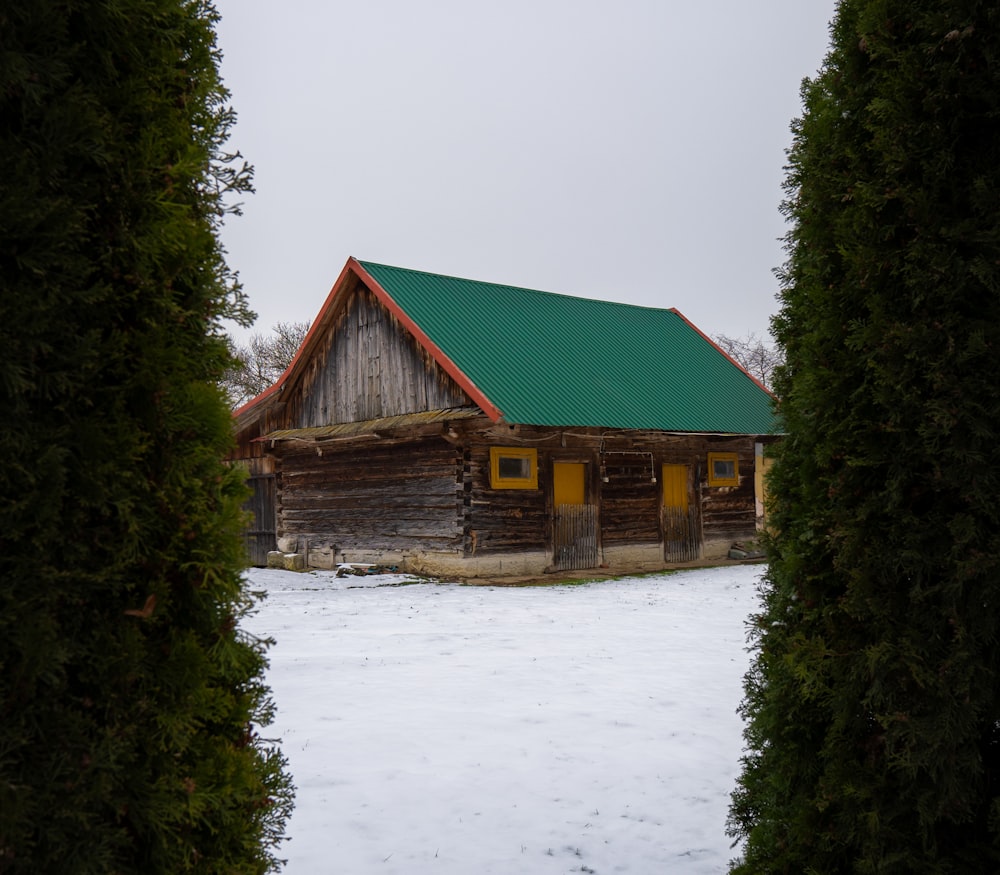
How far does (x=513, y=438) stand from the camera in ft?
60.8

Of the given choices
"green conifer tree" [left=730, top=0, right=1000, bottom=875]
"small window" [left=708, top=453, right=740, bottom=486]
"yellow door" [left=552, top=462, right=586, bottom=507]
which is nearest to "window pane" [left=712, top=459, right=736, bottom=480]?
"small window" [left=708, top=453, right=740, bottom=486]

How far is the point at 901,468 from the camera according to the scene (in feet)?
10.3

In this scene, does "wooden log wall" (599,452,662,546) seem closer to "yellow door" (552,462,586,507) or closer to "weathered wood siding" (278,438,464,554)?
"yellow door" (552,462,586,507)

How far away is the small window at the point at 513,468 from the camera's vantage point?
18359 mm

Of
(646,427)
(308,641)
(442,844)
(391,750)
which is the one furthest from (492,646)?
(646,427)

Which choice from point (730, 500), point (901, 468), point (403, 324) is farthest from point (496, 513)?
point (901, 468)

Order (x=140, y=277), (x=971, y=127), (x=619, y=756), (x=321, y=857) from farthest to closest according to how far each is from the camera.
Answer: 1. (x=619, y=756)
2. (x=321, y=857)
3. (x=971, y=127)
4. (x=140, y=277)

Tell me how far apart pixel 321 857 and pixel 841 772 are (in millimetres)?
2692

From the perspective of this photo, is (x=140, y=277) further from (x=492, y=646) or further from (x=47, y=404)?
(x=492, y=646)

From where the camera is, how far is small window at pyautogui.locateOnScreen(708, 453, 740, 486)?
891 inches

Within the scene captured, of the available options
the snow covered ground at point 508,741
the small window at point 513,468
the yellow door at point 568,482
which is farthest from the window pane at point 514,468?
the snow covered ground at point 508,741

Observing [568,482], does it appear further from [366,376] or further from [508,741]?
[508,741]

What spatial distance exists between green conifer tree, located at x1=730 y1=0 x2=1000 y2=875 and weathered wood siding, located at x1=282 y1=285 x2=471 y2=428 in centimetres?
1458

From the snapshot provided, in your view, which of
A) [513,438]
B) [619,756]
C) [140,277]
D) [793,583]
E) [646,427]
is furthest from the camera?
[646,427]
